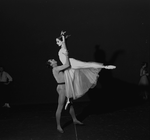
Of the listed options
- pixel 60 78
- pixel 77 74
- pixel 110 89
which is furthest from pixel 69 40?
pixel 60 78

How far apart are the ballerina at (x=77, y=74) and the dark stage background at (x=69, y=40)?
2.62 m

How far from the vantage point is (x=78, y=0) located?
262 inches

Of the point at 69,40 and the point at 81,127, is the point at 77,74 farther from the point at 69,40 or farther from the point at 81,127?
the point at 69,40

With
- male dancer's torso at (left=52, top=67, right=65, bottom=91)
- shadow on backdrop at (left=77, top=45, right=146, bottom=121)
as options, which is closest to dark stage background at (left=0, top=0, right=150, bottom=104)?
shadow on backdrop at (left=77, top=45, right=146, bottom=121)

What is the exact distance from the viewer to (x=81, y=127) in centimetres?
420

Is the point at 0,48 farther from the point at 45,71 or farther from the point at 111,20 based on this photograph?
the point at 111,20

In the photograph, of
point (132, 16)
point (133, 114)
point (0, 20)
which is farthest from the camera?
point (132, 16)

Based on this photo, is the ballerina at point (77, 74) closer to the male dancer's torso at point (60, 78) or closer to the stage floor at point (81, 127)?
the male dancer's torso at point (60, 78)

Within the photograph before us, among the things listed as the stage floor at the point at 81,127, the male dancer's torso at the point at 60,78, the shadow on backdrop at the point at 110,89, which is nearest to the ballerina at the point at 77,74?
the male dancer's torso at the point at 60,78

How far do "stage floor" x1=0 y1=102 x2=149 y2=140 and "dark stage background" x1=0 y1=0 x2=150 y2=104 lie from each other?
109cm

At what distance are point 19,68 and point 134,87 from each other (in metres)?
3.77

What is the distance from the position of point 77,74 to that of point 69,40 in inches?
111

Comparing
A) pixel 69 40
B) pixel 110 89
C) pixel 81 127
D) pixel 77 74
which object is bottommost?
pixel 110 89

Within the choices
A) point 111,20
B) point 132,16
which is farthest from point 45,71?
point 132,16
